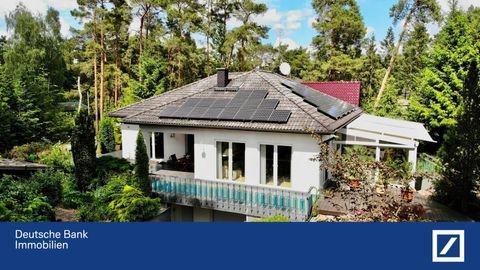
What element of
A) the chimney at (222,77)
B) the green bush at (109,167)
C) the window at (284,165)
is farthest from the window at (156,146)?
the window at (284,165)

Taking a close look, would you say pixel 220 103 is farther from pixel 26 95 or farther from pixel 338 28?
pixel 338 28

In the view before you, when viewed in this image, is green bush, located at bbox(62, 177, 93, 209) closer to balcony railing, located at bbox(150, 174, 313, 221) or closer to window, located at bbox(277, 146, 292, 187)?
balcony railing, located at bbox(150, 174, 313, 221)

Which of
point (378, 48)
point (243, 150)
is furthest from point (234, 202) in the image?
point (378, 48)

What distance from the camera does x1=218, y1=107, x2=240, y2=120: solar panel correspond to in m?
17.9

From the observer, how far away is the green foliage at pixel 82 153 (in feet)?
57.1

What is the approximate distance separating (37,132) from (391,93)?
3279cm

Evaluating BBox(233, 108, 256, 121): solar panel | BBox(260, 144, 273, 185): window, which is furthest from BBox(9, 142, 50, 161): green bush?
BBox(260, 144, 273, 185): window

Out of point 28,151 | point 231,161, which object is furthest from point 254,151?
point 28,151

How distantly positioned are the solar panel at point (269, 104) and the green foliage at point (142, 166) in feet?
20.2

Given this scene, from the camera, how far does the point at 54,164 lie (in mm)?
20609

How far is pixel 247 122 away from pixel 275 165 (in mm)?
2493

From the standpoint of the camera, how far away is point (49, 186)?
15852 millimetres

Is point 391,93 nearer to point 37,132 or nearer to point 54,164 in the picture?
point 54,164

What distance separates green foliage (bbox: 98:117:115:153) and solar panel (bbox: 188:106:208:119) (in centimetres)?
1325
